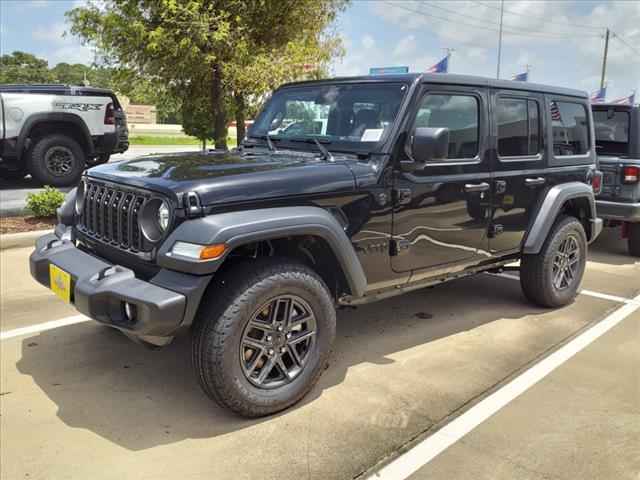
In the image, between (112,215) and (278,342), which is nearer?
(278,342)

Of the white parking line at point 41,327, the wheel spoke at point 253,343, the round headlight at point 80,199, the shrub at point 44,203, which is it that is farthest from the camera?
the shrub at point 44,203

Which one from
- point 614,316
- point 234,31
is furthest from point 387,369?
point 234,31

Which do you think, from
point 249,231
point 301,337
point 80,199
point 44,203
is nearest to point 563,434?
point 301,337

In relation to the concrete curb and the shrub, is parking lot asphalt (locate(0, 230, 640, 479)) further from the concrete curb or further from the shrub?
the shrub

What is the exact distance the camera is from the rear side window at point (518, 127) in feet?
13.4

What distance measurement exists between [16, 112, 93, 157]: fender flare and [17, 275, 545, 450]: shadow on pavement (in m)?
5.92

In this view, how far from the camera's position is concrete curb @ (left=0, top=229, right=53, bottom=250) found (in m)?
6.36

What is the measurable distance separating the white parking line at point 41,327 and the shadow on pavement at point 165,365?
10cm

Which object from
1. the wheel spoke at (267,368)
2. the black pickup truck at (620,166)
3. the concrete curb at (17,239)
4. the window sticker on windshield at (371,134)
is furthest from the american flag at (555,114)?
the concrete curb at (17,239)

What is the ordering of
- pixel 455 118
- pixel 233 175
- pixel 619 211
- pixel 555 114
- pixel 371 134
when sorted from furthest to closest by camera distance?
pixel 619 211
pixel 555 114
pixel 455 118
pixel 371 134
pixel 233 175

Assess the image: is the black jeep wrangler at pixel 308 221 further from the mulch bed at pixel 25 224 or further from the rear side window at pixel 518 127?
the mulch bed at pixel 25 224

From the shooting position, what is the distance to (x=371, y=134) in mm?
3441

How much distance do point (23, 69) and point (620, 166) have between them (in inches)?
3340

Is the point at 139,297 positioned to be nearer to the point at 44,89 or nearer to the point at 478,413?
the point at 478,413
